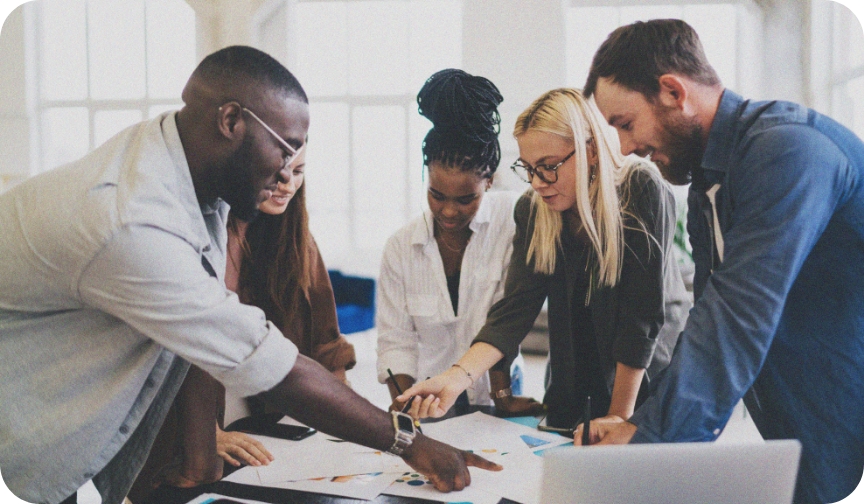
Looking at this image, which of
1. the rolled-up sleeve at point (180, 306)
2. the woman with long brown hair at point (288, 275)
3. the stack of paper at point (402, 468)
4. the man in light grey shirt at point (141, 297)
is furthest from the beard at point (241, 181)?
the stack of paper at point (402, 468)

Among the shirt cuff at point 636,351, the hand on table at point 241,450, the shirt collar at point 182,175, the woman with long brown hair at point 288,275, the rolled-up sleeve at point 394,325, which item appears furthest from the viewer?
the rolled-up sleeve at point 394,325

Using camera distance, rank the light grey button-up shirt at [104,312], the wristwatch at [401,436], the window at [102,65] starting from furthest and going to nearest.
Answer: the window at [102,65]
the wristwatch at [401,436]
the light grey button-up shirt at [104,312]

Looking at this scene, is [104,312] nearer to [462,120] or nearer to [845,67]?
[462,120]

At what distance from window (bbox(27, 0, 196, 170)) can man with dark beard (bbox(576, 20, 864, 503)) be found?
5.04ft

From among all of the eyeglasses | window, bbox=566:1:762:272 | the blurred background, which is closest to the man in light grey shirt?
the eyeglasses

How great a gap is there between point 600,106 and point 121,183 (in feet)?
3.01

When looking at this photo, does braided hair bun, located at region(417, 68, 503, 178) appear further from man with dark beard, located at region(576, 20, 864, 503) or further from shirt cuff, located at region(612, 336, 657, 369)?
shirt cuff, located at region(612, 336, 657, 369)

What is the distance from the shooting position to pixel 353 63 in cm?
310

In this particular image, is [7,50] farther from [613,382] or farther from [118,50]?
[613,382]

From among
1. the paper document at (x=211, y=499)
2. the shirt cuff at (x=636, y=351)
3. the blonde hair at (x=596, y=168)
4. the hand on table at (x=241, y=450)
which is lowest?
the hand on table at (x=241, y=450)

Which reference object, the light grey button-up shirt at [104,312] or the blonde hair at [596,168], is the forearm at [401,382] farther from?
the light grey button-up shirt at [104,312]

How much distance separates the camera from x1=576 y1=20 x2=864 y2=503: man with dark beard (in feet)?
3.13

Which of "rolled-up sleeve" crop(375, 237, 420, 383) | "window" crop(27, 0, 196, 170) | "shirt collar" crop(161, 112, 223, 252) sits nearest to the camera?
"shirt collar" crop(161, 112, 223, 252)

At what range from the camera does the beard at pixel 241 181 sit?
1.02 metres
